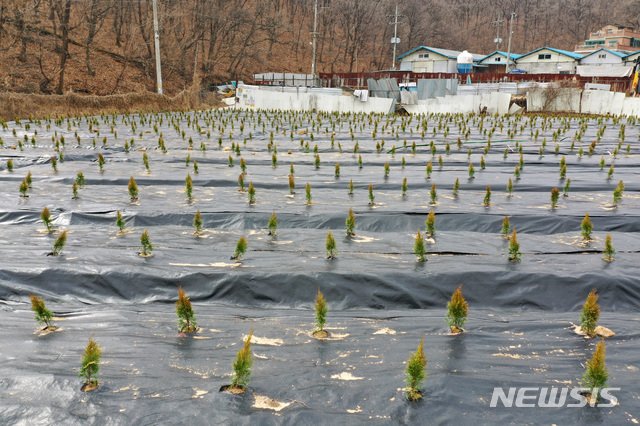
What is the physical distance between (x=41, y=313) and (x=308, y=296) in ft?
6.27

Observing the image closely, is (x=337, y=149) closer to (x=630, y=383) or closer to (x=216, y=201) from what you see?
(x=216, y=201)

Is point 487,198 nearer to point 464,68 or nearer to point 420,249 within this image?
point 420,249

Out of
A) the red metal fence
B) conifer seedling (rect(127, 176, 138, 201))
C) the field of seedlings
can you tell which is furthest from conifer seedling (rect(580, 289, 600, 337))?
the red metal fence

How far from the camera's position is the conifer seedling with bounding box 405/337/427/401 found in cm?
237

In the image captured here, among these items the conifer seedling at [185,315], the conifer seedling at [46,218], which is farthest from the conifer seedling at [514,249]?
the conifer seedling at [46,218]

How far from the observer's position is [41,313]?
311cm

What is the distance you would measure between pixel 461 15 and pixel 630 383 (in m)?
83.1

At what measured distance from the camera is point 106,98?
73.0 feet

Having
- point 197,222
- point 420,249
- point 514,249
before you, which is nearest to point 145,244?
point 197,222

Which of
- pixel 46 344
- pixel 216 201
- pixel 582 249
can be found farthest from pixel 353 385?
pixel 216 201

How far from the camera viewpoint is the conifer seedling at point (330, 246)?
173 inches

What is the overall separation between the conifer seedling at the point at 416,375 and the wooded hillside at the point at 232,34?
2855 centimetres

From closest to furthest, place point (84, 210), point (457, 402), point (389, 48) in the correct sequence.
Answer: point (457, 402), point (84, 210), point (389, 48)

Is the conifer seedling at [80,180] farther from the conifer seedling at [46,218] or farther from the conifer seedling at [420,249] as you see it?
the conifer seedling at [420,249]
